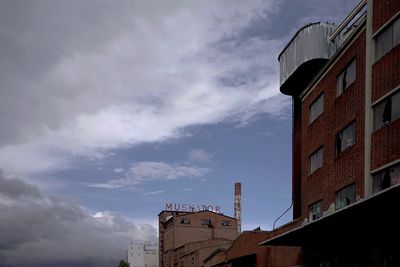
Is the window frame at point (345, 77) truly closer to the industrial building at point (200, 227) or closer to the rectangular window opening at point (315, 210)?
the rectangular window opening at point (315, 210)

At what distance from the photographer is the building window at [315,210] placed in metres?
33.3

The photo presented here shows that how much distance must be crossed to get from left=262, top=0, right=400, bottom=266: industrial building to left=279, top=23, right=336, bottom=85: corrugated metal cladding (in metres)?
0.06

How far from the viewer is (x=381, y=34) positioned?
1014 inches

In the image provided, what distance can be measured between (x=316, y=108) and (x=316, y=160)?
9.69 ft

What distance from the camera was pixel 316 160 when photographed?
34844mm

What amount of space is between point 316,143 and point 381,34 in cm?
998

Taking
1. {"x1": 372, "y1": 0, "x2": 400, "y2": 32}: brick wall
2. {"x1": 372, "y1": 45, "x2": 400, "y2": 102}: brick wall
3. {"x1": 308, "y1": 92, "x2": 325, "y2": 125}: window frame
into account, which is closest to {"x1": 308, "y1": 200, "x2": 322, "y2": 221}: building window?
{"x1": 308, "y1": 92, "x2": 325, "y2": 125}: window frame

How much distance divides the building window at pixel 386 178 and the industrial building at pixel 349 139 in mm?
39

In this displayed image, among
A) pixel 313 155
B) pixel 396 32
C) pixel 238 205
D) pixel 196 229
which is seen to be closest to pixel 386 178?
pixel 396 32

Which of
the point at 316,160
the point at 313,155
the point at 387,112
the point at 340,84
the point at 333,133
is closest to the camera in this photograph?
the point at 387,112

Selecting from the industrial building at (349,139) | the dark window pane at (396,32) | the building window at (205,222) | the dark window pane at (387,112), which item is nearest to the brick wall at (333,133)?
the industrial building at (349,139)

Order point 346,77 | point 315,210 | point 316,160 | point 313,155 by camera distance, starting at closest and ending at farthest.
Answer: point 346,77, point 315,210, point 316,160, point 313,155

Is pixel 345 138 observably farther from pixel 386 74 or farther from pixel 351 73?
pixel 386 74

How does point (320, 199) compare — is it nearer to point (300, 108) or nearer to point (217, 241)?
point (300, 108)
